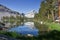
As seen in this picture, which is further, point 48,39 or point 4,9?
point 4,9

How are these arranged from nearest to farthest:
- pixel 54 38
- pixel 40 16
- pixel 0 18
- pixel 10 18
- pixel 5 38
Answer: pixel 5 38
pixel 54 38
pixel 0 18
pixel 10 18
pixel 40 16

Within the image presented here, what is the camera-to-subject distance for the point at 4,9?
8883 millimetres

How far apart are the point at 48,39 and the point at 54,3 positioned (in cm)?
1481

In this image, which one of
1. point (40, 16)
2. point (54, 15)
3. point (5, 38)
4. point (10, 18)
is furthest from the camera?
point (54, 15)

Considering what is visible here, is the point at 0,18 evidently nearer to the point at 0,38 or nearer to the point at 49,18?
the point at 0,38

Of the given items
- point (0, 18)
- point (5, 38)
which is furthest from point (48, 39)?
point (0, 18)

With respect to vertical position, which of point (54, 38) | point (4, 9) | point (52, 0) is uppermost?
point (52, 0)

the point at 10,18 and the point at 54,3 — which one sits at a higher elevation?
the point at 54,3

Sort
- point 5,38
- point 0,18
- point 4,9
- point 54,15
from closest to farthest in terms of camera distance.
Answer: point 5,38, point 4,9, point 0,18, point 54,15

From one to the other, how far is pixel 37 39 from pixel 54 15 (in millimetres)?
15687

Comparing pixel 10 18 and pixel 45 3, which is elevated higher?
pixel 45 3

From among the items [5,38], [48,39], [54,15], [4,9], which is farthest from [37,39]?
[54,15]

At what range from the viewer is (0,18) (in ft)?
33.1

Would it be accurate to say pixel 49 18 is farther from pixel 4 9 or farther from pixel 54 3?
pixel 4 9
